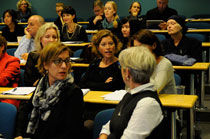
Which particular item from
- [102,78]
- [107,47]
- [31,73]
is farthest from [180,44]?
A: [31,73]

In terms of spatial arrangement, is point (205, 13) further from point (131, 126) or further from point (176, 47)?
point (131, 126)

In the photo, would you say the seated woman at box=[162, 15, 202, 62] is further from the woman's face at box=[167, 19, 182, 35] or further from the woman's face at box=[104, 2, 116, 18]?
the woman's face at box=[104, 2, 116, 18]

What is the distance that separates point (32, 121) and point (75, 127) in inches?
14.3

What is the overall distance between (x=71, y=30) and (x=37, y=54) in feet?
8.06

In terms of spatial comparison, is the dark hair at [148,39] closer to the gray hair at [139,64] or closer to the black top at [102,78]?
the black top at [102,78]

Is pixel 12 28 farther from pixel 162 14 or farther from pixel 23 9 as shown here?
A: pixel 23 9

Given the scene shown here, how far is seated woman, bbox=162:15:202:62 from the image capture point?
4.46 metres

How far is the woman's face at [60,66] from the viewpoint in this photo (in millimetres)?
2381

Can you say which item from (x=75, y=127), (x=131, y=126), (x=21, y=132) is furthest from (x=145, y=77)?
(x=21, y=132)

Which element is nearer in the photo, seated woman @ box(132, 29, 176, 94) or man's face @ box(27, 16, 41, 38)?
seated woman @ box(132, 29, 176, 94)

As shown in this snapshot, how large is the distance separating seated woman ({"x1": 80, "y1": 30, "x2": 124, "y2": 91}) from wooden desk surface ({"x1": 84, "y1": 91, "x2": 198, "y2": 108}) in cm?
37

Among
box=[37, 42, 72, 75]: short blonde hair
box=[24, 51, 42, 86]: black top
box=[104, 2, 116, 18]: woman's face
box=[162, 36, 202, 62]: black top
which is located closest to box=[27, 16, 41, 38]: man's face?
box=[24, 51, 42, 86]: black top

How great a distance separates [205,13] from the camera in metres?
9.72

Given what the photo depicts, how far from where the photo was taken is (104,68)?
3.53 meters
